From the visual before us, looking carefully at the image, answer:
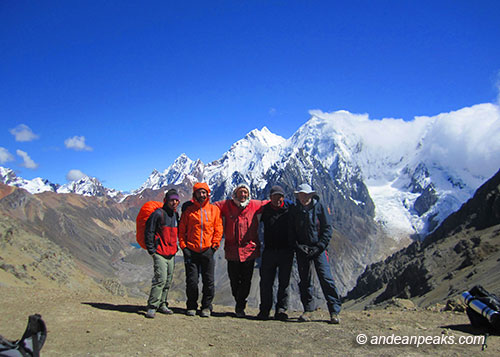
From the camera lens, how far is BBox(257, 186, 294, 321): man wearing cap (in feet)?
31.7

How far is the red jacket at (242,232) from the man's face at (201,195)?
32.0 inches

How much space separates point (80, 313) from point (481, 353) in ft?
28.9

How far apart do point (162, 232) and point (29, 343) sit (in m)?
5.14

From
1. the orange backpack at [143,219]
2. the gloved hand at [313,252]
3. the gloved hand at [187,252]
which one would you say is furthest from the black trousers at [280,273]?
the orange backpack at [143,219]

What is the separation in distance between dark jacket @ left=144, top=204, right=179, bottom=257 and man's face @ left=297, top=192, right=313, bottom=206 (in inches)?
137

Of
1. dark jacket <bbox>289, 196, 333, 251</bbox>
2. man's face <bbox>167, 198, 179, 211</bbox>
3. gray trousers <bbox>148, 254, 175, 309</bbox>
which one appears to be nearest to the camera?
dark jacket <bbox>289, 196, 333, 251</bbox>

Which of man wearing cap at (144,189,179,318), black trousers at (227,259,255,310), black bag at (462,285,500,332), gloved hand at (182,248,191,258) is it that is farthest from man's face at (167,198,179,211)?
black bag at (462,285,500,332)

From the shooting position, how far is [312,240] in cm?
932

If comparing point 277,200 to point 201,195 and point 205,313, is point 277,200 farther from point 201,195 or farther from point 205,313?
point 205,313

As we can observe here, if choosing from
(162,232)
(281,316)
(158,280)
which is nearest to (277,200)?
(281,316)

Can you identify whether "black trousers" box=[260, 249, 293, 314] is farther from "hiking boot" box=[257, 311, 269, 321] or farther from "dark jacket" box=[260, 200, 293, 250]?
"dark jacket" box=[260, 200, 293, 250]

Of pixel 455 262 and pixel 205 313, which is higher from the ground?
pixel 455 262

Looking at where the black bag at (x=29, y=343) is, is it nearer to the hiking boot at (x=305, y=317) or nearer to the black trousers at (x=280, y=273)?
the black trousers at (x=280, y=273)

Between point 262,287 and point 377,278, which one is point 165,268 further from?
point 377,278
